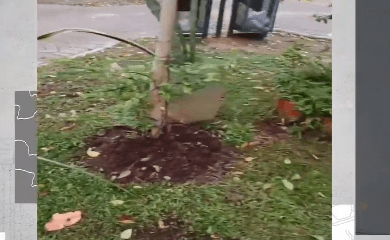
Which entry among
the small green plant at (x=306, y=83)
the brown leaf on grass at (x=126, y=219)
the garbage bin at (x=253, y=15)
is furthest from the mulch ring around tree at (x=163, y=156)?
the garbage bin at (x=253, y=15)

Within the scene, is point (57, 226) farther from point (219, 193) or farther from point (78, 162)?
point (219, 193)

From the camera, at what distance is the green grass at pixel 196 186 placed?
2.18 m

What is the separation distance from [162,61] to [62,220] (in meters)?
1.11

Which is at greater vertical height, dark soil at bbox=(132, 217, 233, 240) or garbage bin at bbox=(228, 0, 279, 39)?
garbage bin at bbox=(228, 0, 279, 39)

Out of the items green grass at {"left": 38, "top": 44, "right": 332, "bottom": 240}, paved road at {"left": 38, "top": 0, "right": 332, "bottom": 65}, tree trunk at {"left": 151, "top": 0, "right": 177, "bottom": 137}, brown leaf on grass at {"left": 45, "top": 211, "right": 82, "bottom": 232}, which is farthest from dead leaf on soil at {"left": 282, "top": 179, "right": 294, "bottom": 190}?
brown leaf on grass at {"left": 45, "top": 211, "right": 82, "bottom": 232}

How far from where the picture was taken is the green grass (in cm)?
218

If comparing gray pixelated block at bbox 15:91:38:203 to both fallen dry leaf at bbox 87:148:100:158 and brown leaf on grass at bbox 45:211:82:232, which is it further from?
fallen dry leaf at bbox 87:148:100:158

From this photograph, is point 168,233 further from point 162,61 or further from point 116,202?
point 162,61

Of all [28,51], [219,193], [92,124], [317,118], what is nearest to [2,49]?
[28,51]

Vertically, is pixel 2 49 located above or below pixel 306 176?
above

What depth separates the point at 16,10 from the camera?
7.41 feet

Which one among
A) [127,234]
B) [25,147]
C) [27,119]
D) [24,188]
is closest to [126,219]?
[127,234]

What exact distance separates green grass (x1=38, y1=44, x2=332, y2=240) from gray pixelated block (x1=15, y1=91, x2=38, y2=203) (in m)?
0.05
